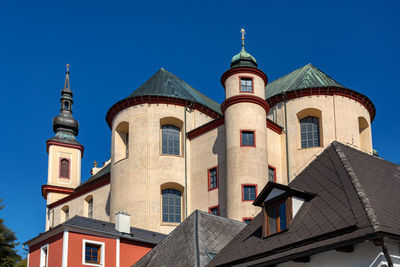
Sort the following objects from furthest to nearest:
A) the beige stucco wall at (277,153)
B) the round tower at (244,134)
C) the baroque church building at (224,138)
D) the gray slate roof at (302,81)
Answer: the gray slate roof at (302,81) → the beige stucco wall at (277,153) → the baroque church building at (224,138) → the round tower at (244,134)

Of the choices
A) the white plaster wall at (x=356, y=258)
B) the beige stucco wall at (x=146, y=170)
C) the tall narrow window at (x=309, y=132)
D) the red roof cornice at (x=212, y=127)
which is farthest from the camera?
the tall narrow window at (x=309, y=132)

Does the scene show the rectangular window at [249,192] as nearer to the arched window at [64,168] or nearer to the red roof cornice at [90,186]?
the red roof cornice at [90,186]

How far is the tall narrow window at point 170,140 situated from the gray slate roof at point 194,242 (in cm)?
1723

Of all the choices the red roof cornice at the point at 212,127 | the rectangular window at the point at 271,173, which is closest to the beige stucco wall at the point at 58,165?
the red roof cornice at the point at 212,127

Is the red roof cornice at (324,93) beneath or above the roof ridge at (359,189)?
above

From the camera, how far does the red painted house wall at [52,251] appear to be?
89.5ft

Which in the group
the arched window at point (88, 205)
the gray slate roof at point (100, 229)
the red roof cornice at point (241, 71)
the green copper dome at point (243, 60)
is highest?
the green copper dome at point (243, 60)

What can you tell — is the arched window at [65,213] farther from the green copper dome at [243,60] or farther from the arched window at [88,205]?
the green copper dome at [243,60]

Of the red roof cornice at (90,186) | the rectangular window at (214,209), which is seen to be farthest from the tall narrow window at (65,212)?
the rectangular window at (214,209)

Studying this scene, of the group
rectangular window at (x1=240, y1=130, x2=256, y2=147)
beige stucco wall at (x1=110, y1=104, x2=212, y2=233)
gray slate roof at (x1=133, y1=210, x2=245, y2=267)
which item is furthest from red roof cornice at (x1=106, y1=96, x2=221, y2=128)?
gray slate roof at (x1=133, y1=210, x2=245, y2=267)

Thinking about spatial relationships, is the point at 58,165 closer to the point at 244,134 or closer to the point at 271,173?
the point at 271,173

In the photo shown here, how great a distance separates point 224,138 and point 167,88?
24.8 feet

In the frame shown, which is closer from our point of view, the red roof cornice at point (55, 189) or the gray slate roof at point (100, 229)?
the gray slate roof at point (100, 229)

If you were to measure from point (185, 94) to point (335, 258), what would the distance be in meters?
30.6
